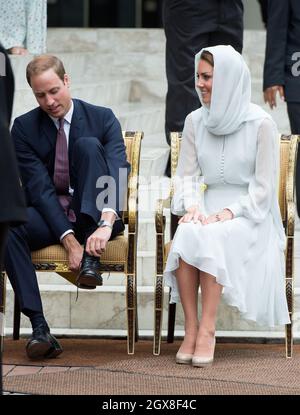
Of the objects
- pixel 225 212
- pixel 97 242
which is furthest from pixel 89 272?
pixel 225 212

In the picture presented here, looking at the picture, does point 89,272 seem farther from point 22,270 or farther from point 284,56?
point 284,56

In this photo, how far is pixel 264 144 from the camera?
22.6ft

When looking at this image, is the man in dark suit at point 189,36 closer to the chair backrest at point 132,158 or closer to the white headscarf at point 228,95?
the chair backrest at point 132,158

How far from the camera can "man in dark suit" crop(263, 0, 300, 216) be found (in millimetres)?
7980

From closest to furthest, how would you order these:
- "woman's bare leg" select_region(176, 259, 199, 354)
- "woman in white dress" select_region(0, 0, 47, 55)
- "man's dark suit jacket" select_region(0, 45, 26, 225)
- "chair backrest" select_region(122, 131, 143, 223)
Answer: "man's dark suit jacket" select_region(0, 45, 26, 225)
"woman's bare leg" select_region(176, 259, 199, 354)
"chair backrest" select_region(122, 131, 143, 223)
"woman in white dress" select_region(0, 0, 47, 55)

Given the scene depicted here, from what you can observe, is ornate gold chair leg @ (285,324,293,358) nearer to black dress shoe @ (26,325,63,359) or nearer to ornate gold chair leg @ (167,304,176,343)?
ornate gold chair leg @ (167,304,176,343)

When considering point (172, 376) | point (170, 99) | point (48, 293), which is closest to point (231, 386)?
point (172, 376)

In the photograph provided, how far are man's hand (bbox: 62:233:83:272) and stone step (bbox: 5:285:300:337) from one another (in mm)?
748

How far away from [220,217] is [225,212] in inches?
1.8

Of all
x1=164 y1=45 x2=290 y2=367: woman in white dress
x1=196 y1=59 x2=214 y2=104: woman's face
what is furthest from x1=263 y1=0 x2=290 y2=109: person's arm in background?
x1=196 y1=59 x2=214 y2=104: woman's face

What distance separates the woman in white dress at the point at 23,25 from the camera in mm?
10531

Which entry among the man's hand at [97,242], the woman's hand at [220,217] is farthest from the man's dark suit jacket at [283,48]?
the man's hand at [97,242]

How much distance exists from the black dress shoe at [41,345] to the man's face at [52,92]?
3.61ft
